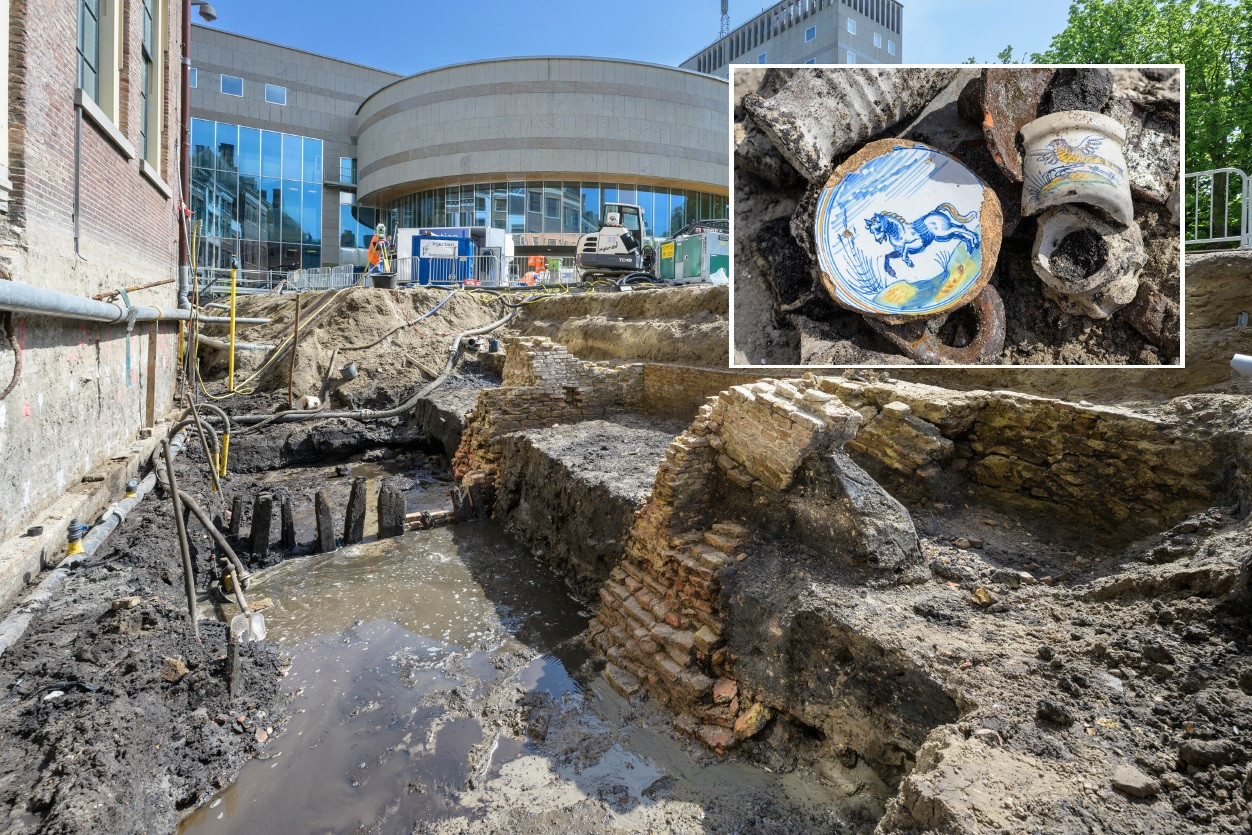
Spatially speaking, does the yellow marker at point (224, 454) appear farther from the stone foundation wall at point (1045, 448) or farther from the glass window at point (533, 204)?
the glass window at point (533, 204)

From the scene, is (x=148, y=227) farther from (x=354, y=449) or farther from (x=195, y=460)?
(x=354, y=449)

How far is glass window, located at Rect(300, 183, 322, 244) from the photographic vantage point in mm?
31828

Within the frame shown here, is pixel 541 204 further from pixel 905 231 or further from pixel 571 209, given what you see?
pixel 905 231

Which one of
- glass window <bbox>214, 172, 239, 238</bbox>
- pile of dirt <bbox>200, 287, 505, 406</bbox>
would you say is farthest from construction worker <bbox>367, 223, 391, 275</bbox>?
glass window <bbox>214, 172, 239, 238</bbox>

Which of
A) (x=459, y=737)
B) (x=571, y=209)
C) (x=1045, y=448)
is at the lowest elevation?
(x=459, y=737)

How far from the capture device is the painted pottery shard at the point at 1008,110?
3.62 meters

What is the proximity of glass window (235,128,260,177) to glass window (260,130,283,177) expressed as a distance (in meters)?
0.20

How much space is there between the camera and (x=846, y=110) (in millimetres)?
3844

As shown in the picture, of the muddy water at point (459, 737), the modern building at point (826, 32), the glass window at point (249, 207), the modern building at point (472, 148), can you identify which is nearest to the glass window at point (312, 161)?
the modern building at point (472, 148)

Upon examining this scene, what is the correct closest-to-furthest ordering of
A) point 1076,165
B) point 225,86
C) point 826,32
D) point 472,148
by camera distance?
1. point 1076,165
2. point 472,148
3. point 225,86
4. point 826,32

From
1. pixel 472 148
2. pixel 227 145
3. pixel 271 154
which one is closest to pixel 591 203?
pixel 472 148

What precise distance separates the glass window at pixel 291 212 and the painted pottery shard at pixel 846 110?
32724mm

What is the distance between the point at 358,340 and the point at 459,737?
12777mm

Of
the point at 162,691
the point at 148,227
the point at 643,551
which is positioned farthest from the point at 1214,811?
the point at 148,227
